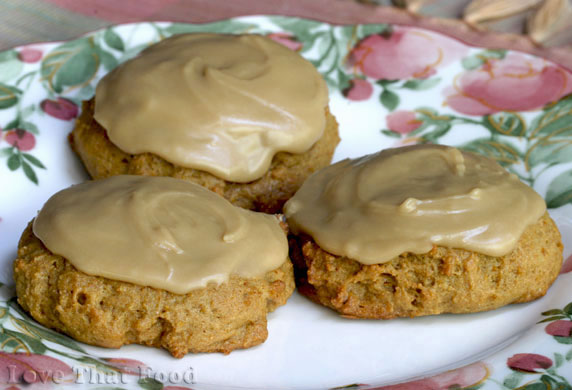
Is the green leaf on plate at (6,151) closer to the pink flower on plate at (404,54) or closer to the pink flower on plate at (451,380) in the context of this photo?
the pink flower on plate at (404,54)

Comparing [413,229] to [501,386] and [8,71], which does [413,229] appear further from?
[8,71]

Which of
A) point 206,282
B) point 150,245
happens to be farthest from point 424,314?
point 150,245

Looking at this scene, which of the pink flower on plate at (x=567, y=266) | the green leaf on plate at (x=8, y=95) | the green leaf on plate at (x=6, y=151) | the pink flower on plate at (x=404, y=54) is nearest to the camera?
the pink flower on plate at (x=567, y=266)

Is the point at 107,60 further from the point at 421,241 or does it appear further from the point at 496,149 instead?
the point at 421,241

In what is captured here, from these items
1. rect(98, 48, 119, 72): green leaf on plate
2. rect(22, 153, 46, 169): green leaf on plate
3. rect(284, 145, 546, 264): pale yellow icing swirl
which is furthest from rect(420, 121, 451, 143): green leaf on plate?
rect(22, 153, 46, 169): green leaf on plate

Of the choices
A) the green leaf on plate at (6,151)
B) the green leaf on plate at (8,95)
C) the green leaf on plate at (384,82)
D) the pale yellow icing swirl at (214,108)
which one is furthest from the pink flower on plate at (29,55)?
the green leaf on plate at (384,82)

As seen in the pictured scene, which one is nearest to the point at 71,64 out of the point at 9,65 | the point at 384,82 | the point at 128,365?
the point at 9,65
